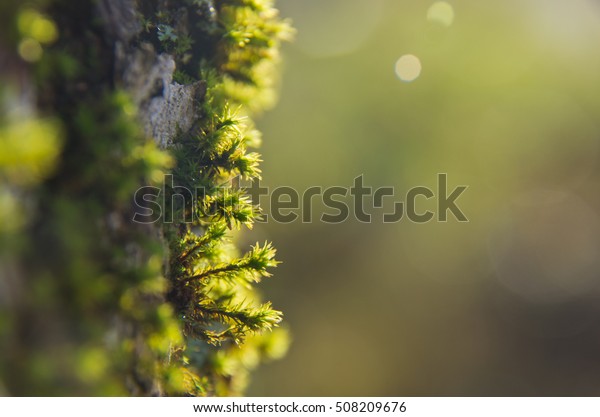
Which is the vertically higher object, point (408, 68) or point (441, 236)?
point (408, 68)

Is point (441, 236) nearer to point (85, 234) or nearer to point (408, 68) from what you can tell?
point (408, 68)

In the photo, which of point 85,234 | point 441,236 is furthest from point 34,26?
point 441,236

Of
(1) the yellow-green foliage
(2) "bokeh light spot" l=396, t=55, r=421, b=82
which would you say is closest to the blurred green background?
(2) "bokeh light spot" l=396, t=55, r=421, b=82

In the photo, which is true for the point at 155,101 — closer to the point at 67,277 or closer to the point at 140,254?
the point at 140,254

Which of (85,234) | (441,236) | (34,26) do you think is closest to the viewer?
(34,26)

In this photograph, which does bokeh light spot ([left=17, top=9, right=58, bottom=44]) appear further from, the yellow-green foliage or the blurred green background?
the blurred green background

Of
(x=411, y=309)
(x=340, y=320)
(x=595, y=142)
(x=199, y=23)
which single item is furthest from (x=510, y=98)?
(x=199, y=23)

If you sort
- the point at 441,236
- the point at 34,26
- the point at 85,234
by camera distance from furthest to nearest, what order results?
the point at 441,236
the point at 85,234
the point at 34,26

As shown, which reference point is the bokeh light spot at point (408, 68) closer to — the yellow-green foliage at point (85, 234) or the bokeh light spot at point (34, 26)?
the yellow-green foliage at point (85, 234)
